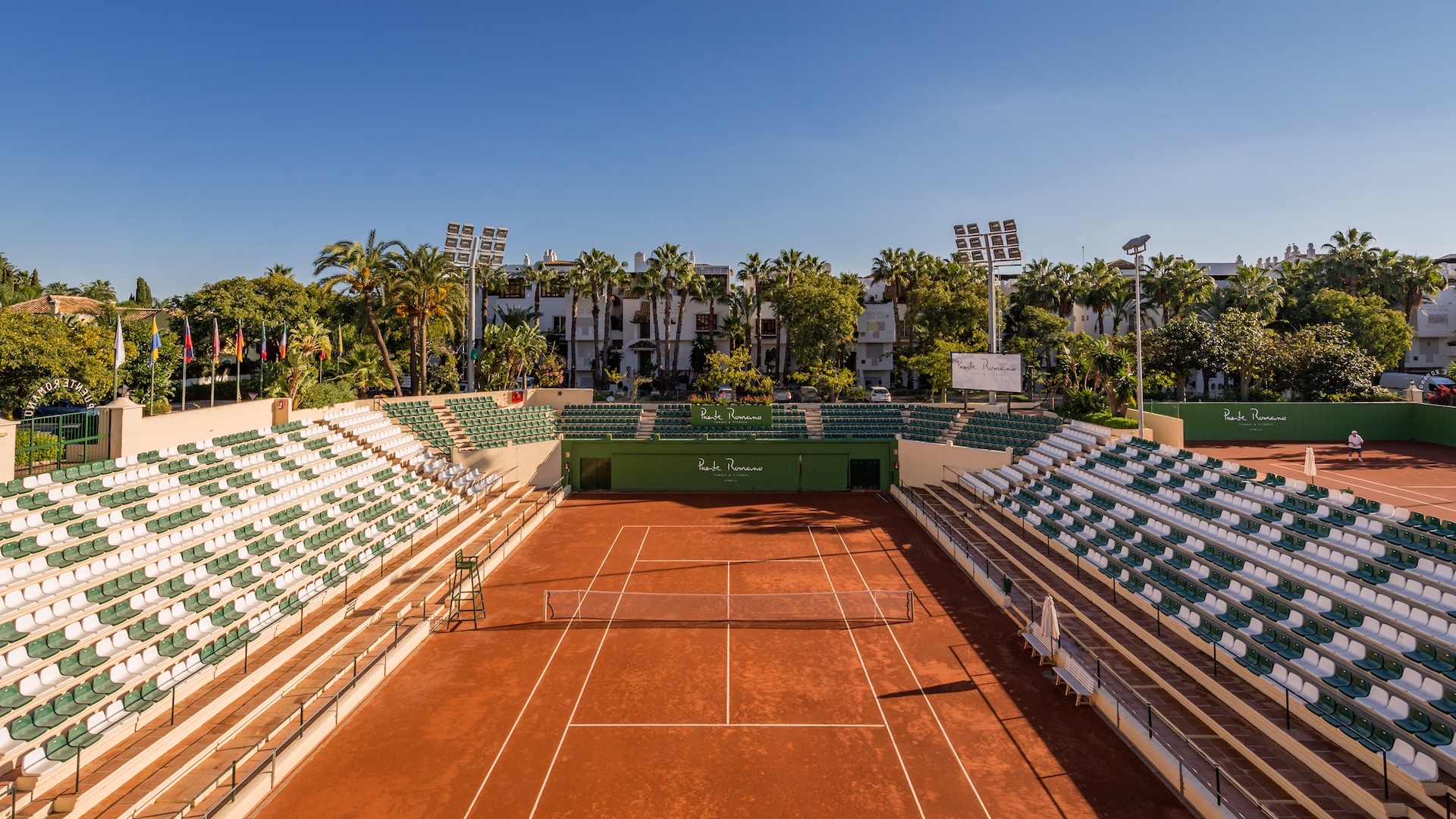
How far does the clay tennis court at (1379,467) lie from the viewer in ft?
81.7

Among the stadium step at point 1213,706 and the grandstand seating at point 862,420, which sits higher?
the grandstand seating at point 862,420

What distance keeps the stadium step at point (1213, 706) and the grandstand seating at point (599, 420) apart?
81.2 ft

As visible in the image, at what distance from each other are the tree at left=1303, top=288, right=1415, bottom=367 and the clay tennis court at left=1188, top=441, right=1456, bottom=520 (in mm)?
16339

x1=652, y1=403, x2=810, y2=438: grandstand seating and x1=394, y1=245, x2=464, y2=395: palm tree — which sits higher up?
x1=394, y1=245, x2=464, y2=395: palm tree

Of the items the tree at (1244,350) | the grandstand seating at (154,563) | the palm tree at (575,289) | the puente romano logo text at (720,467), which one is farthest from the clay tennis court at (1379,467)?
the palm tree at (575,289)

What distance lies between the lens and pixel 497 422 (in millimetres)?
39031

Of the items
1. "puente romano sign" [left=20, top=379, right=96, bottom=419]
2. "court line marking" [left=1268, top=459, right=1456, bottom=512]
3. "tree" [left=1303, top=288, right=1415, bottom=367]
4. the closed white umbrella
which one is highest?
"tree" [left=1303, top=288, right=1415, bottom=367]

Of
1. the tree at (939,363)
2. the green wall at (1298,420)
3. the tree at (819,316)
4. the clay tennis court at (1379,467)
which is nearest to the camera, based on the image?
the clay tennis court at (1379,467)

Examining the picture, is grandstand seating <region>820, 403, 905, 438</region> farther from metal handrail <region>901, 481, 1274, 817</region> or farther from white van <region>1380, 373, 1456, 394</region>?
white van <region>1380, 373, 1456, 394</region>

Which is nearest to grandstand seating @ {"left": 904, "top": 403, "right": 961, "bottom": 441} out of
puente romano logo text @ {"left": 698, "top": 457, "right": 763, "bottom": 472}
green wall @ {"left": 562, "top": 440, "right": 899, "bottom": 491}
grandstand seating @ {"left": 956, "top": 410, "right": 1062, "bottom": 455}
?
grandstand seating @ {"left": 956, "top": 410, "right": 1062, "bottom": 455}

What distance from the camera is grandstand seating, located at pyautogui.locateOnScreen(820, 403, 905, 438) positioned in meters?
39.9

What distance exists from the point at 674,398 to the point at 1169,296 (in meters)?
41.7

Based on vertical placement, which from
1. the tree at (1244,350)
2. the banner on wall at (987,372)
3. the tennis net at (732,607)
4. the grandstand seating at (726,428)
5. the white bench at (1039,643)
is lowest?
the tennis net at (732,607)

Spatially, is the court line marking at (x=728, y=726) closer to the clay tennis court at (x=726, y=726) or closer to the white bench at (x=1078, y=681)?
the clay tennis court at (x=726, y=726)
